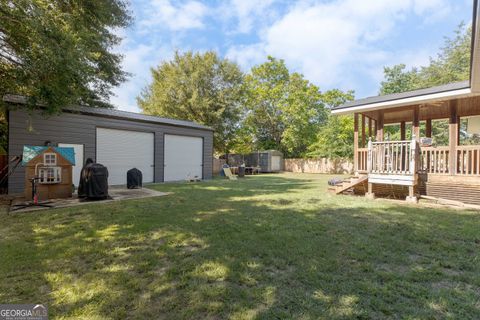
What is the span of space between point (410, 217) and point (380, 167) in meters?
2.66

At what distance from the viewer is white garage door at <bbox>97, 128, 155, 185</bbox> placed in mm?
9680

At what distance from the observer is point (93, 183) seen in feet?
21.3

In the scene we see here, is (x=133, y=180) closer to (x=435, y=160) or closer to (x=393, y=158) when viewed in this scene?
(x=393, y=158)

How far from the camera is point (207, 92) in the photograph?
828 inches

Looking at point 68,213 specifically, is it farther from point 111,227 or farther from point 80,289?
point 80,289

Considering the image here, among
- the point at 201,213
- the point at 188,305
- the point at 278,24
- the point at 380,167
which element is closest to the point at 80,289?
the point at 188,305

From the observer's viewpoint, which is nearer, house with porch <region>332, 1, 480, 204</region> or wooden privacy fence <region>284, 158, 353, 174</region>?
house with porch <region>332, 1, 480, 204</region>

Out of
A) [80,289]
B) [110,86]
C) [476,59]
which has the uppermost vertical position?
[110,86]

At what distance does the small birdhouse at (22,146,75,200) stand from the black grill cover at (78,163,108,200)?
659 mm

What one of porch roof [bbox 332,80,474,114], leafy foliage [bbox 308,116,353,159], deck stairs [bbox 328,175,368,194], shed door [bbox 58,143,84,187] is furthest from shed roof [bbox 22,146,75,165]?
leafy foliage [bbox 308,116,353,159]

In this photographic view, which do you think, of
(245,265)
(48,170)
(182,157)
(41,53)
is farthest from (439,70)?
(48,170)

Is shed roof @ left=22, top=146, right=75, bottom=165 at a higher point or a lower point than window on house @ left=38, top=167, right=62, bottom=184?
higher

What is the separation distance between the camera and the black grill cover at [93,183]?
6.46m

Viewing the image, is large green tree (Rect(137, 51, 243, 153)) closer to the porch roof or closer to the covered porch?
the porch roof
